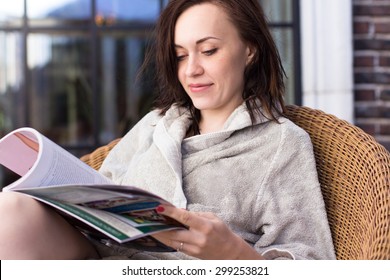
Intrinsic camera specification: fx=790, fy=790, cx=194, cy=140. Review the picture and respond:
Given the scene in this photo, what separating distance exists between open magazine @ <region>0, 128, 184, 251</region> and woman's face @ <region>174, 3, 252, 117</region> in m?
0.44

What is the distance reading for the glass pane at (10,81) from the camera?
4.13 meters

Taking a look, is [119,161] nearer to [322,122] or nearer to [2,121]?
[322,122]

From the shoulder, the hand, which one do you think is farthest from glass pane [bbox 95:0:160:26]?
the hand

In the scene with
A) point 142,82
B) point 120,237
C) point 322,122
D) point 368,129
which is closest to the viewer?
point 120,237

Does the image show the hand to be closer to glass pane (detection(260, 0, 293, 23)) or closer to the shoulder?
the shoulder

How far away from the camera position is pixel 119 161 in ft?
7.88

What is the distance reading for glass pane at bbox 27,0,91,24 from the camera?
166 inches

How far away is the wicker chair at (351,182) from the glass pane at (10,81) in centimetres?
220

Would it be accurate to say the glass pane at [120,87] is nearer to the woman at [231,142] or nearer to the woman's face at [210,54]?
the woman at [231,142]

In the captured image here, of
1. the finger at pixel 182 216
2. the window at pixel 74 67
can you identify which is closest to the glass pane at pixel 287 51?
the window at pixel 74 67

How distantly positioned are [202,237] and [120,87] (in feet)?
9.48
